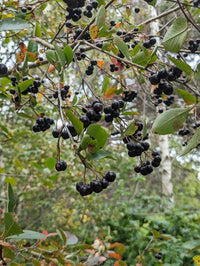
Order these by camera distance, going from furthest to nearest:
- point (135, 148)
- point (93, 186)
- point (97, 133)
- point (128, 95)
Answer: point (128, 95)
point (135, 148)
point (93, 186)
point (97, 133)

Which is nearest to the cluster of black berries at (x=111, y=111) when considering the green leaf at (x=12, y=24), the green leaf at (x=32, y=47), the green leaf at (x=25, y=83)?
the green leaf at (x=25, y=83)

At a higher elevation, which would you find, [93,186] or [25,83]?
[25,83]

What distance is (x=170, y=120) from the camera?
564 mm

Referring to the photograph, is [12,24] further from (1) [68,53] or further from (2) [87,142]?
(2) [87,142]

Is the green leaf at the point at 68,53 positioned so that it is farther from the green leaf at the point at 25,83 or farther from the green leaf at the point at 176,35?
the green leaf at the point at 176,35

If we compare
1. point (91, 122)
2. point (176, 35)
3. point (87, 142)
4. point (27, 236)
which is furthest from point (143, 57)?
point (27, 236)

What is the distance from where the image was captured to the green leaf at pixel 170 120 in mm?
555

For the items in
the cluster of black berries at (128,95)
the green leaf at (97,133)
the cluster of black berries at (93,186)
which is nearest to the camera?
the green leaf at (97,133)

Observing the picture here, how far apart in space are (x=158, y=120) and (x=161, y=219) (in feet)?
10.8

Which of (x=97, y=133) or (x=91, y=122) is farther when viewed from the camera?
(x=91, y=122)

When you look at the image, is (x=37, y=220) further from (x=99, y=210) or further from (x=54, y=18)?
(x=54, y=18)

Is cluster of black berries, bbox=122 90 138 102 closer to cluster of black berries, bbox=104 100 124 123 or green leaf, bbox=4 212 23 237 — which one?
cluster of black berries, bbox=104 100 124 123

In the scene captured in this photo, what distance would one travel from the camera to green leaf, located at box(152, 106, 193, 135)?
555mm

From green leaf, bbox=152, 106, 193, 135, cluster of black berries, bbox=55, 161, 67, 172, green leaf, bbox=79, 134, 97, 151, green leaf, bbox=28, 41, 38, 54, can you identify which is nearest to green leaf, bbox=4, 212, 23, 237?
cluster of black berries, bbox=55, 161, 67, 172
